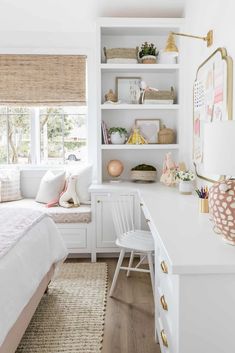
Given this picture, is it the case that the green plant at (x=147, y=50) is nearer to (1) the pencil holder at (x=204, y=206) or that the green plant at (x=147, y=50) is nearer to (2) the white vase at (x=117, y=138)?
(2) the white vase at (x=117, y=138)

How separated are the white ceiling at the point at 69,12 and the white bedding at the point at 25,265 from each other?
93.3 inches

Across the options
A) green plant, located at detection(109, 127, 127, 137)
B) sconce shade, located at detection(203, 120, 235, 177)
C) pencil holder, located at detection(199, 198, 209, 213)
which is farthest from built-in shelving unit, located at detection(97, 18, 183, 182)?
sconce shade, located at detection(203, 120, 235, 177)

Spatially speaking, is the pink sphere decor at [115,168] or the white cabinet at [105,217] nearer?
the white cabinet at [105,217]

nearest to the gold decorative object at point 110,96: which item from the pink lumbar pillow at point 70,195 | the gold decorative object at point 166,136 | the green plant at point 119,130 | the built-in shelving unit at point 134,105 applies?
the built-in shelving unit at point 134,105

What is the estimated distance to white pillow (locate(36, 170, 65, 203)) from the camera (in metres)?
4.12

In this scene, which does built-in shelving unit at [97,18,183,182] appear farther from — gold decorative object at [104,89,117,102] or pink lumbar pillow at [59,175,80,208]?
pink lumbar pillow at [59,175,80,208]

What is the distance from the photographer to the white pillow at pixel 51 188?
4.12 meters

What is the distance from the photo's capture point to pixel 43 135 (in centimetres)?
465

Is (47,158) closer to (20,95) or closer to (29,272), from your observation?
(20,95)

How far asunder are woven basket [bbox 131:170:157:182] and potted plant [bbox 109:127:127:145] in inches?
14.2

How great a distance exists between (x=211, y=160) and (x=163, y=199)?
3.92 ft

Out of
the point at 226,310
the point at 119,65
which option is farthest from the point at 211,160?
the point at 119,65

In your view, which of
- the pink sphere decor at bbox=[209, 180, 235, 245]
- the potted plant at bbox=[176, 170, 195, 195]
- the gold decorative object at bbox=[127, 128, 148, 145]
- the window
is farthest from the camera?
the window

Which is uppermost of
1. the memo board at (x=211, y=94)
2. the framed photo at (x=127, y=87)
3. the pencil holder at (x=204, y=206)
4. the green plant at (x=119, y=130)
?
the framed photo at (x=127, y=87)
